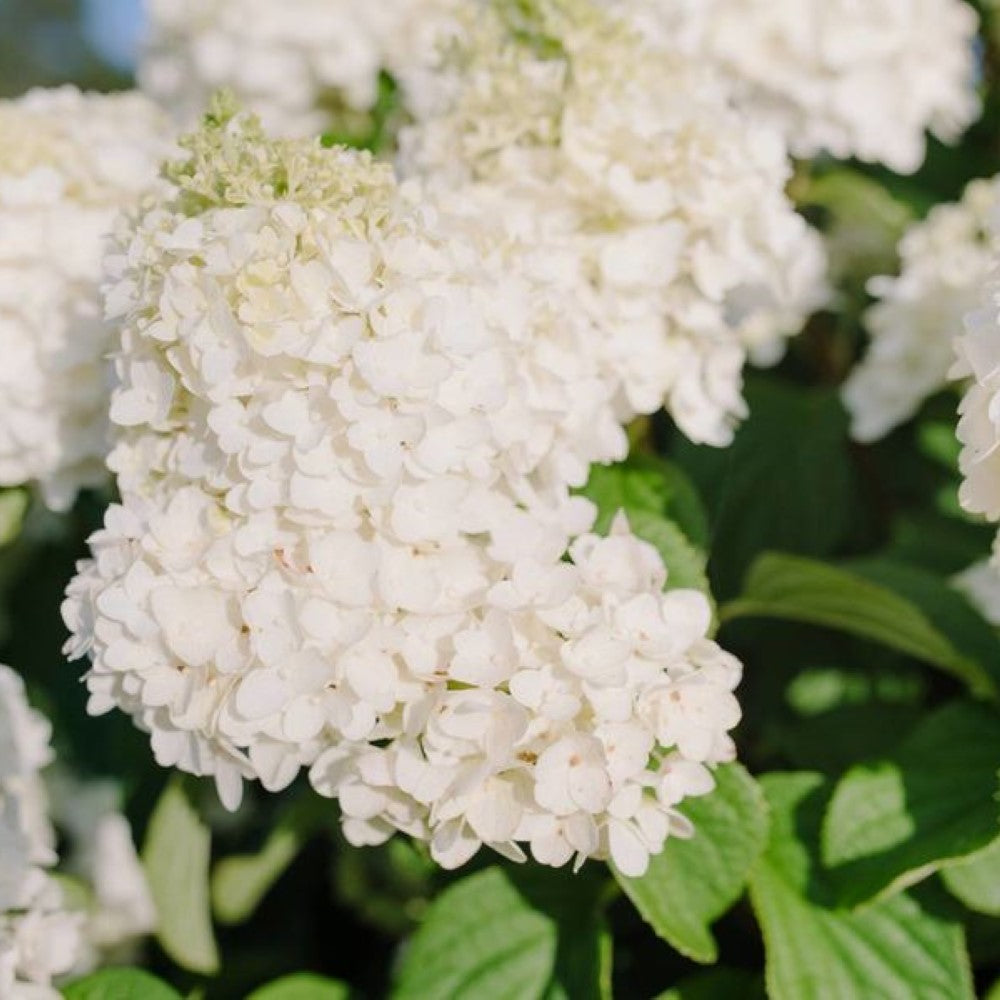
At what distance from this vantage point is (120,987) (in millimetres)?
894

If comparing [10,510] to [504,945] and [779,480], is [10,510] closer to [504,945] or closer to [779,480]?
[504,945]

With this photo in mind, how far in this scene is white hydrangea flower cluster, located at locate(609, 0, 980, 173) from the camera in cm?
130

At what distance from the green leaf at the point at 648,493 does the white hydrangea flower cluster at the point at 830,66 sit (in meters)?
0.45

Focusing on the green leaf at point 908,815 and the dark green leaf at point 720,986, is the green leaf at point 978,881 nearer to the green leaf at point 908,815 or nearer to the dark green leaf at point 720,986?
the green leaf at point 908,815

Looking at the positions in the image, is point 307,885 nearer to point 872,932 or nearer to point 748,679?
point 748,679

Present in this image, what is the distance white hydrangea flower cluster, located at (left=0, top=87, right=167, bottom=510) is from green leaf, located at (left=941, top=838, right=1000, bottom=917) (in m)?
0.59

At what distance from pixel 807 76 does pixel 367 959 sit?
2.88 ft

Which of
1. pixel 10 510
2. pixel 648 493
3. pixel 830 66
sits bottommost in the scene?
pixel 10 510

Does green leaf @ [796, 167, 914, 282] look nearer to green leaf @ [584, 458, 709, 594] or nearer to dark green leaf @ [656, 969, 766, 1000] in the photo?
green leaf @ [584, 458, 709, 594]


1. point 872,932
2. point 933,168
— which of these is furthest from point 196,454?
point 933,168

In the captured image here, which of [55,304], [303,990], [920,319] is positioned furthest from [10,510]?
[920,319]

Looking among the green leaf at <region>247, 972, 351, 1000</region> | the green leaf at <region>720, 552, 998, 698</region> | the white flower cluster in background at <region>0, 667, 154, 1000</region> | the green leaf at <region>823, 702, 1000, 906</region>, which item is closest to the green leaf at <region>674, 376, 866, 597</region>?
the green leaf at <region>720, 552, 998, 698</region>

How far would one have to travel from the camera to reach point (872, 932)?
85 cm

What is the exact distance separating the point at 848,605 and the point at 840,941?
0.72 ft
